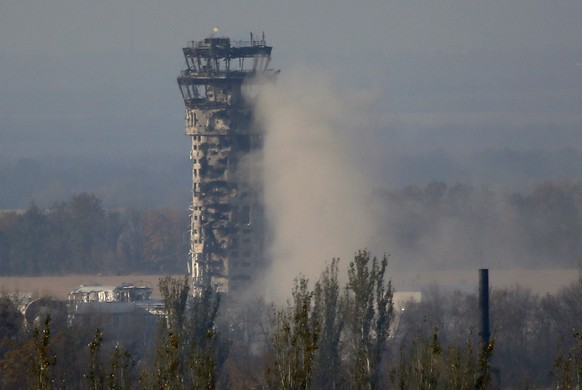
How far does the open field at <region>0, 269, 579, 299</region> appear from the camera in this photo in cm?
11175

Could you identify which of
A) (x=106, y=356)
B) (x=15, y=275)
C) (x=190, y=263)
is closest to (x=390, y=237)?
(x=190, y=263)

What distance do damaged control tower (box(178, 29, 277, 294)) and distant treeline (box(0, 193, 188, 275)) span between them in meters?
23.5

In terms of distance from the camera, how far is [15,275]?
462ft

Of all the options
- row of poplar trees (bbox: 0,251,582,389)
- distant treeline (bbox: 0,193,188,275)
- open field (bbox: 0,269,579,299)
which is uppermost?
distant treeline (bbox: 0,193,188,275)

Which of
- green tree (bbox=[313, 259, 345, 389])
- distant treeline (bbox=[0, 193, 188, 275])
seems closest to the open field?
distant treeline (bbox=[0, 193, 188, 275])

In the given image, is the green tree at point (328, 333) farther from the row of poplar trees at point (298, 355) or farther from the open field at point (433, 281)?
the open field at point (433, 281)

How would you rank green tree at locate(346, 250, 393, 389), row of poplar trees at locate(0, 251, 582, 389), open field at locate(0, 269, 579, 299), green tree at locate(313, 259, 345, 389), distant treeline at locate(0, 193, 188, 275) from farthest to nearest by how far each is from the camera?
1. distant treeline at locate(0, 193, 188, 275)
2. open field at locate(0, 269, 579, 299)
3. green tree at locate(346, 250, 393, 389)
4. green tree at locate(313, 259, 345, 389)
5. row of poplar trees at locate(0, 251, 582, 389)

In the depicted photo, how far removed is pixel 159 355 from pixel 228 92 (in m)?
77.7

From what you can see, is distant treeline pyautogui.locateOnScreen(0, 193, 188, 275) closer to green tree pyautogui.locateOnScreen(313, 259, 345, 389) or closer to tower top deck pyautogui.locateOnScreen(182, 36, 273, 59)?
tower top deck pyautogui.locateOnScreen(182, 36, 273, 59)

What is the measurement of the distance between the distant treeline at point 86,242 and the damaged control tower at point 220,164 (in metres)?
23.5

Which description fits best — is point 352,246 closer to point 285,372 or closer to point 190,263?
point 190,263

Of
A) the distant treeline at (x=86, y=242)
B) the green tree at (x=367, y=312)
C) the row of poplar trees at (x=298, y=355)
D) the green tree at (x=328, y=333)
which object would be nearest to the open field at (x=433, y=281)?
the distant treeline at (x=86, y=242)

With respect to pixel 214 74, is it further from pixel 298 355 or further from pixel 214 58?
pixel 298 355

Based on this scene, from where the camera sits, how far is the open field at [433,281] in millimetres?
111750
